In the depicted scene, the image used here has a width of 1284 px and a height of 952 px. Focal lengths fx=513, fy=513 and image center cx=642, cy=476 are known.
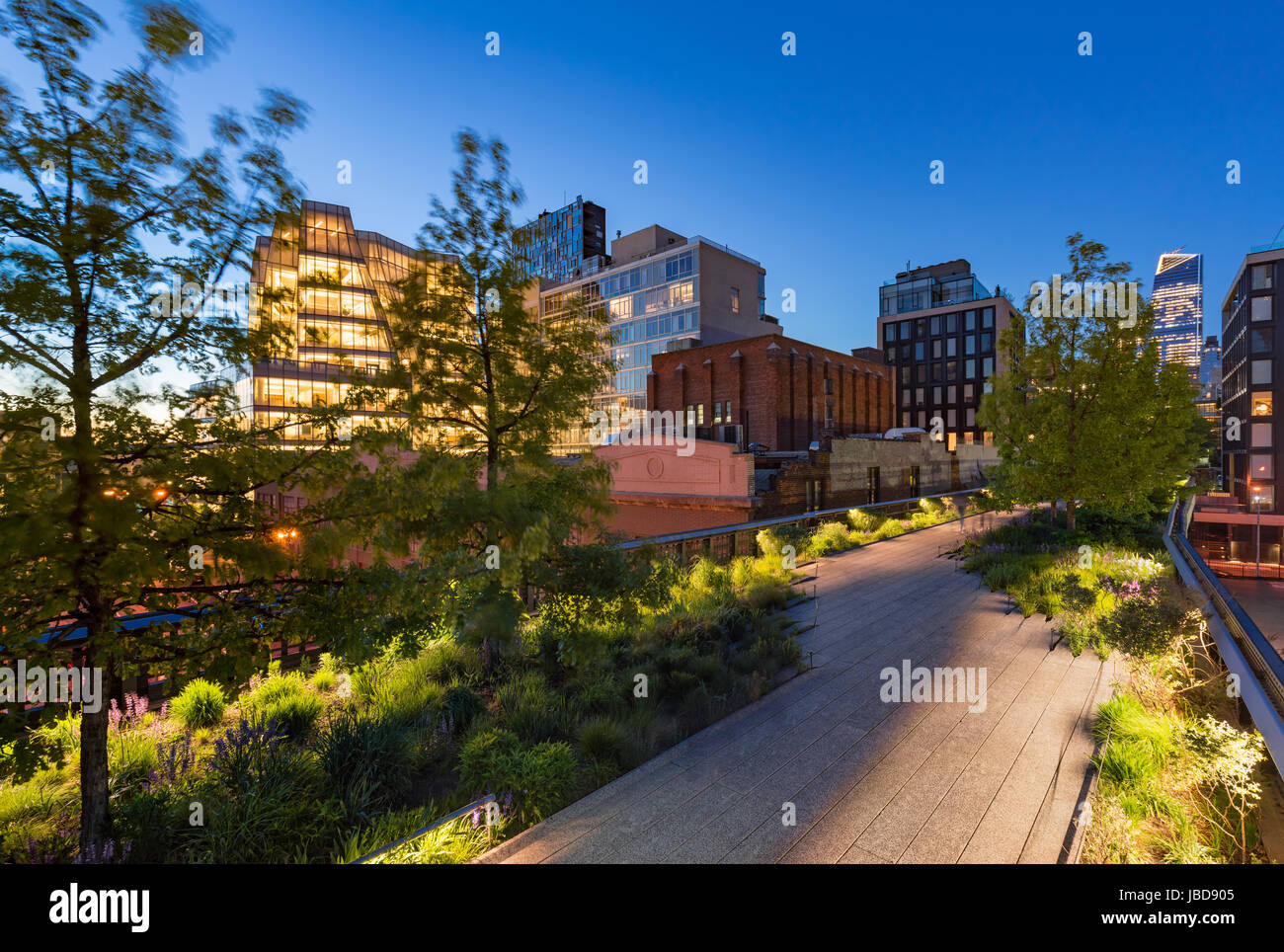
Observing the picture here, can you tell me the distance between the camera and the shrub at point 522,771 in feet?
14.1

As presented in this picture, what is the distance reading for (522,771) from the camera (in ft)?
14.6

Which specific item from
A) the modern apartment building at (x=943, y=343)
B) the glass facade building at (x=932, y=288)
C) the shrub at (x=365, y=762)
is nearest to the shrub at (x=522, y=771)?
the shrub at (x=365, y=762)

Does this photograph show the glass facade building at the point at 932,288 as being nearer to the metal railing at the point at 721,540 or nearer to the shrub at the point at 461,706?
the metal railing at the point at 721,540

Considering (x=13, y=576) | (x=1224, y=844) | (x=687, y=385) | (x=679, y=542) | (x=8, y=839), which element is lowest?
(x=1224, y=844)

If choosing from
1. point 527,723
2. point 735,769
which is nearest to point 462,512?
point 527,723

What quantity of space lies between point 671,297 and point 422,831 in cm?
5244

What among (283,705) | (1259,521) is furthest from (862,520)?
(1259,521)

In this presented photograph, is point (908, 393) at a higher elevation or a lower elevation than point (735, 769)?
higher

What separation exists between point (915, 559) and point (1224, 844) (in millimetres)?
10413

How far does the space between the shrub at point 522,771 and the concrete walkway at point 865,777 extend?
199 mm
